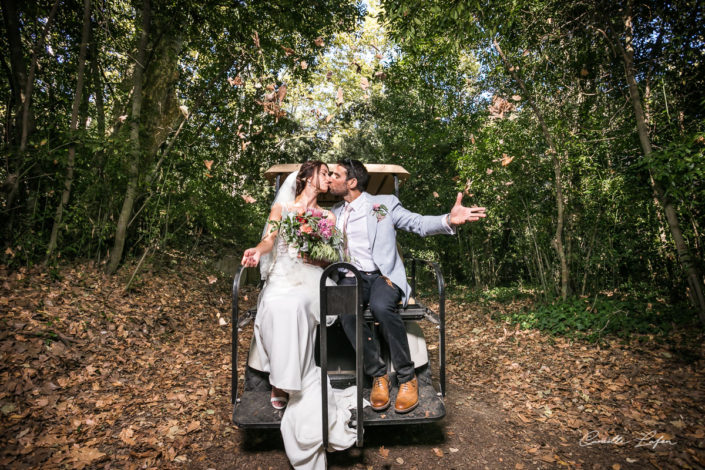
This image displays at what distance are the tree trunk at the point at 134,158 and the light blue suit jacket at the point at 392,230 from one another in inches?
157

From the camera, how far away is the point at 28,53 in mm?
5082

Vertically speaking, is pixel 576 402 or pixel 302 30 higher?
pixel 302 30

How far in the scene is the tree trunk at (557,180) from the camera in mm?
5742

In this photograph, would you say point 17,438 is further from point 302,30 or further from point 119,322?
point 302,30

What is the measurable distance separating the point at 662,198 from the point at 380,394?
437 centimetres

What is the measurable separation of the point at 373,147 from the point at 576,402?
10504 millimetres

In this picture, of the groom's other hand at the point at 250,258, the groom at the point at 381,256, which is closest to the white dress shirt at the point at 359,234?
the groom at the point at 381,256

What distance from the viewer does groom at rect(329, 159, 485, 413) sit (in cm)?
278

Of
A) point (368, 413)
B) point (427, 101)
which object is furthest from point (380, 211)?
point (427, 101)

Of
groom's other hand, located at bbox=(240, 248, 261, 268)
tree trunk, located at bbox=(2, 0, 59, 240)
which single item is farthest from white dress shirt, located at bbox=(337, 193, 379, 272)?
tree trunk, located at bbox=(2, 0, 59, 240)

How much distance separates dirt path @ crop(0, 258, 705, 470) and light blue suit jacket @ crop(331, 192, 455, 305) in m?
1.36

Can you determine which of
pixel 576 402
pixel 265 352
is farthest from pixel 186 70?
pixel 576 402

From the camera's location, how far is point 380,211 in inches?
139

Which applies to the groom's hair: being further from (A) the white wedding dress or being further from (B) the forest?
(B) the forest
